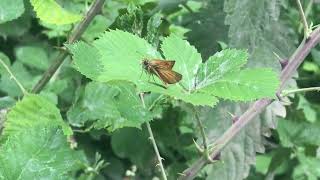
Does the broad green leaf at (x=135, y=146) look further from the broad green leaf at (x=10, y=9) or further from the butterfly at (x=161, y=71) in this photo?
the butterfly at (x=161, y=71)

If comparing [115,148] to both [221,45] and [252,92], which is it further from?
[252,92]

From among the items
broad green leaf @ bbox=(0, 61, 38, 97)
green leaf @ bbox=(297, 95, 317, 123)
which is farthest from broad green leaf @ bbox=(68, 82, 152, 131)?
green leaf @ bbox=(297, 95, 317, 123)

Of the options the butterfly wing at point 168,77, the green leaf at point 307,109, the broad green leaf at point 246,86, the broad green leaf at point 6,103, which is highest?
the butterfly wing at point 168,77

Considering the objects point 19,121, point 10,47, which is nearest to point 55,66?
point 19,121

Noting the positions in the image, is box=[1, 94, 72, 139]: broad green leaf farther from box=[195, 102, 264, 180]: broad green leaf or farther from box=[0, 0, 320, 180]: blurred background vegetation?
box=[195, 102, 264, 180]: broad green leaf

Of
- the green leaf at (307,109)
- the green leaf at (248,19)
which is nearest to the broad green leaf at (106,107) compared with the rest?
the green leaf at (248,19)

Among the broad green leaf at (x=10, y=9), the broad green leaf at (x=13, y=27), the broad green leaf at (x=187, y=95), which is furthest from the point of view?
the broad green leaf at (x=13, y=27)

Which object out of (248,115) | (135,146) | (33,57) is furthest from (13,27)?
(248,115)
